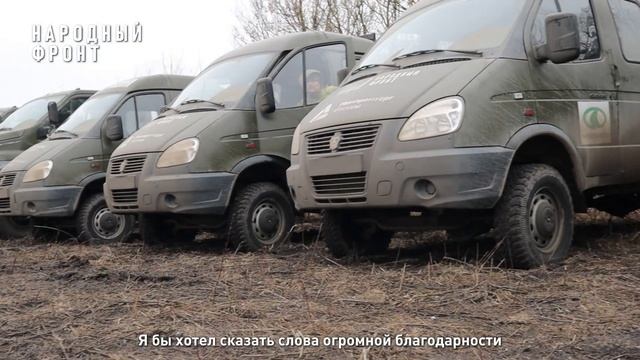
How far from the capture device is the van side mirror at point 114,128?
29.0 ft

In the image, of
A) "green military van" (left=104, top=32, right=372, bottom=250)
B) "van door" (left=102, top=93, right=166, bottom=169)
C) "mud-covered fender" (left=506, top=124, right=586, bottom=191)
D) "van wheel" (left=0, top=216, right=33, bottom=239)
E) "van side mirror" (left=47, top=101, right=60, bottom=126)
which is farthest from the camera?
"van side mirror" (left=47, top=101, right=60, bottom=126)

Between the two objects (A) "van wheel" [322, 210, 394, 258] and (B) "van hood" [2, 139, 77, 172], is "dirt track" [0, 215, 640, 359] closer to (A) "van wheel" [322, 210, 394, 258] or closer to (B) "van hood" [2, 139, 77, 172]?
(A) "van wheel" [322, 210, 394, 258]

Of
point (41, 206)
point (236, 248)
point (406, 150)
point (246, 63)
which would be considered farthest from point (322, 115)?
point (41, 206)

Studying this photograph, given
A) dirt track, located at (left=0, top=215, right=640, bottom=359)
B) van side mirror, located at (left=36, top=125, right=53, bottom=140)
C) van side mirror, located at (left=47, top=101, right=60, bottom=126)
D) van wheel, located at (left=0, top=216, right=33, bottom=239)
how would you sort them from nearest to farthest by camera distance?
dirt track, located at (left=0, top=215, right=640, bottom=359) < van wheel, located at (left=0, top=216, right=33, bottom=239) < van side mirror, located at (left=47, top=101, right=60, bottom=126) < van side mirror, located at (left=36, top=125, right=53, bottom=140)

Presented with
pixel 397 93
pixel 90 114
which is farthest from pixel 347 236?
pixel 90 114

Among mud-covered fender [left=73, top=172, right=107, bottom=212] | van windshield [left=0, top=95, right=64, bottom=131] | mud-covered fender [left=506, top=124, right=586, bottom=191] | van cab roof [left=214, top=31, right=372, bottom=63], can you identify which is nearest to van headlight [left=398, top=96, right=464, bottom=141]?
mud-covered fender [left=506, top=124, right=586, bottom=191]

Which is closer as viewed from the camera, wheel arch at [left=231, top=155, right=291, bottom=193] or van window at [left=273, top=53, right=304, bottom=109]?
wheel arch at [left=231, top=155, right=291, bottom=193]

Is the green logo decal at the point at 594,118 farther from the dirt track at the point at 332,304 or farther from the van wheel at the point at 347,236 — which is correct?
the van wheel at the point at 347,236

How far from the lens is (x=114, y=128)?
884 cm

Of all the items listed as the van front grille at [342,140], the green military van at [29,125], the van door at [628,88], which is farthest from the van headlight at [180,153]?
the green military van at [29,125]

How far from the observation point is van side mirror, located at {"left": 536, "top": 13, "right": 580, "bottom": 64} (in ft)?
16.3

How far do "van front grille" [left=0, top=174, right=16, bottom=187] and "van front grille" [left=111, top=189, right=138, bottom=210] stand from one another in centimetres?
230

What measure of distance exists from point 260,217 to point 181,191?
839 mm

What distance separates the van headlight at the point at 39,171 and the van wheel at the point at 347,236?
4.21m
